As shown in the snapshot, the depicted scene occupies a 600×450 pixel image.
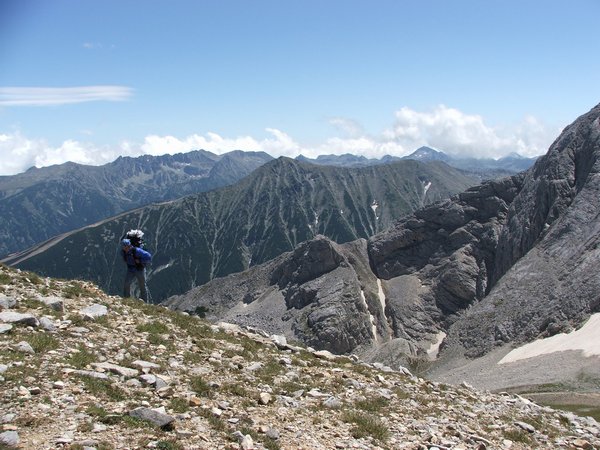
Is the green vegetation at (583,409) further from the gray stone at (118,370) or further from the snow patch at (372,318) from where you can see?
the snow patch at (372,318)

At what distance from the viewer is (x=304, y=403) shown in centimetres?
1709

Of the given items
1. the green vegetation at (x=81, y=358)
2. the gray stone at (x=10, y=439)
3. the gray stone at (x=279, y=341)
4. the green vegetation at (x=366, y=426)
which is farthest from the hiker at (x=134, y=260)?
the gray stone at (x=10, y=439)

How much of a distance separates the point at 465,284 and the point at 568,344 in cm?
5763

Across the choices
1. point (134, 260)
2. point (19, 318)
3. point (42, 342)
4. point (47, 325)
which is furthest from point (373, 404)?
point (134, 260)

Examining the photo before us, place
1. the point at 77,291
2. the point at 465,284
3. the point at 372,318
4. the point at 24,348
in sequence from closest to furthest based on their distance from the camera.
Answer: the point at 24,348 < the point at 77,291 < the point at 372,318 < the point at 465,284

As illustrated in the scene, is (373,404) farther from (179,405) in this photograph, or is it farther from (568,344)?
(568,344)

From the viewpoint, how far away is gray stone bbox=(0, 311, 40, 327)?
59.6 ft

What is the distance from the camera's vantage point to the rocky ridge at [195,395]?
12906 mm

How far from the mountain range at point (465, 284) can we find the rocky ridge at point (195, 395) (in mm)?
61191

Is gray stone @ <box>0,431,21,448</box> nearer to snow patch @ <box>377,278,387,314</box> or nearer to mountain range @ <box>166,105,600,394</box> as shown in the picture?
mountain range @ <box>166,105,600,394</box>

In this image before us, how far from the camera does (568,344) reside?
87.4m

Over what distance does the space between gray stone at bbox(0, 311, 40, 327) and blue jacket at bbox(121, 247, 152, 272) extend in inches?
409

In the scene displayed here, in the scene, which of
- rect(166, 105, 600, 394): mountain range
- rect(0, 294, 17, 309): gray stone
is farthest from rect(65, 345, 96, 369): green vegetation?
rect(166, 105, 600, 394): mountain range

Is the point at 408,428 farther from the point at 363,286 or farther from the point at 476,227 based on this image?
the point at 476,227
